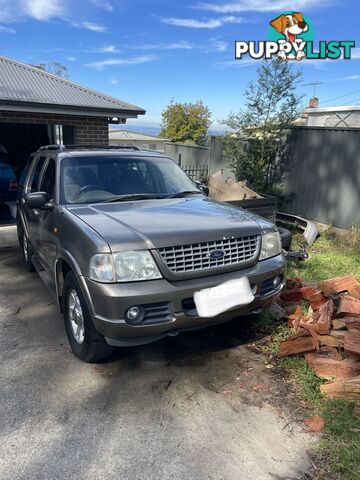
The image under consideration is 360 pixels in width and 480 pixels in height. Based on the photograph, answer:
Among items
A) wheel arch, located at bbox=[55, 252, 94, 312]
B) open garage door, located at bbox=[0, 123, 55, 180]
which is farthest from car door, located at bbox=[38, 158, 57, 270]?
open garage door, located at bbox=[0, 123, 55, 180]

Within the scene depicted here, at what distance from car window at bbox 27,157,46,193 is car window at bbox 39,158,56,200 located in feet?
0.98

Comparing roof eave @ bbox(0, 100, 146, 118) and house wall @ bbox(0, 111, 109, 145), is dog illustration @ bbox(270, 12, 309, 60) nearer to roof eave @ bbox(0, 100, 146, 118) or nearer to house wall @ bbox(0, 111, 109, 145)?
roof eave @ bbox(0, 100, 146, 118)

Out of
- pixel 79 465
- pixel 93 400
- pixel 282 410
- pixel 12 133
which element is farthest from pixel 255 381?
pixel 12 133

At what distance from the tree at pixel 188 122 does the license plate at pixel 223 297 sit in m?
28.1

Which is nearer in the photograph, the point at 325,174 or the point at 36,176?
the point at 36,176

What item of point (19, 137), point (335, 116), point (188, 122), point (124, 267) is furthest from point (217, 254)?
point (188, 122)

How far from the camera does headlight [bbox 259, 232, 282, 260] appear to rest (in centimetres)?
341

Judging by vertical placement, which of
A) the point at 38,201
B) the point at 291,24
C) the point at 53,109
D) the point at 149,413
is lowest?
the point at 149,413

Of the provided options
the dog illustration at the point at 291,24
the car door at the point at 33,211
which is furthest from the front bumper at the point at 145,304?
the dog illustration at the point at 291,24

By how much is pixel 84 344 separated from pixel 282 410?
63.2 inches

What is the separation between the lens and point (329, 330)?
11.4 ft

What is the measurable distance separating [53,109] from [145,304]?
648 centimetres

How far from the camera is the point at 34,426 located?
2.66 metres

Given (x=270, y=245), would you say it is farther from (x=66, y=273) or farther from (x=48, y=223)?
(x=48, y=223)
